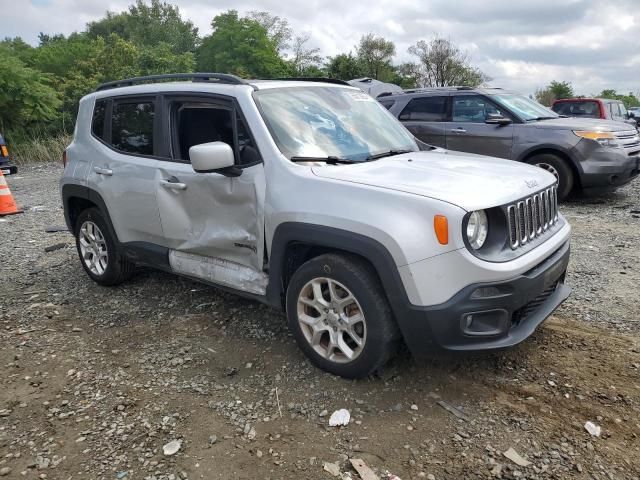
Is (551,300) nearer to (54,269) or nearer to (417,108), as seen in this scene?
(54,269)

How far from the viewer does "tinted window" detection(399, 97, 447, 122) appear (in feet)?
29.8

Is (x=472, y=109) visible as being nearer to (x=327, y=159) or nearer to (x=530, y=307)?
(x=327, y=159)

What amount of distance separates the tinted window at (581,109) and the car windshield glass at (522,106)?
6119 mm

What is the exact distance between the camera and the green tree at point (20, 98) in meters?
16.4

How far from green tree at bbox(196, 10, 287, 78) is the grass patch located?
16.6 m

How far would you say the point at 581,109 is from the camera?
14.4m

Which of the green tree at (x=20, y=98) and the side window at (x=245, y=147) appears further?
the green tree at (x=20, y=98)

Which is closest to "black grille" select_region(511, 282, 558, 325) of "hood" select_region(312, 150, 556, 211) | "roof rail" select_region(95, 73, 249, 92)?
"hood" select_region(312, 150, 556, 211)

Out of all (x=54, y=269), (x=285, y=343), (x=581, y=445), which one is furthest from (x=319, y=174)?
(x=54, y=269)

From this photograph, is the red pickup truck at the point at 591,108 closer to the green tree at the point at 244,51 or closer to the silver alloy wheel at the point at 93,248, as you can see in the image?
the silver alloy wheel at the point at 93,248

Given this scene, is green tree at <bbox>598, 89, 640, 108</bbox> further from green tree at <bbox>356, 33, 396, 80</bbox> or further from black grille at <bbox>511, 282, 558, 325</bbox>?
black grille at <bbox>511, 282, 558, 325</bbox>

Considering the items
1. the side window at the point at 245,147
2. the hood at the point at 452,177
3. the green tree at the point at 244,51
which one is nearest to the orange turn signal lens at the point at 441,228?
the hood at the point at 452,177

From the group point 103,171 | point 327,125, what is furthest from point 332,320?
point 103,171

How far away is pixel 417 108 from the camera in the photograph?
369 inches
